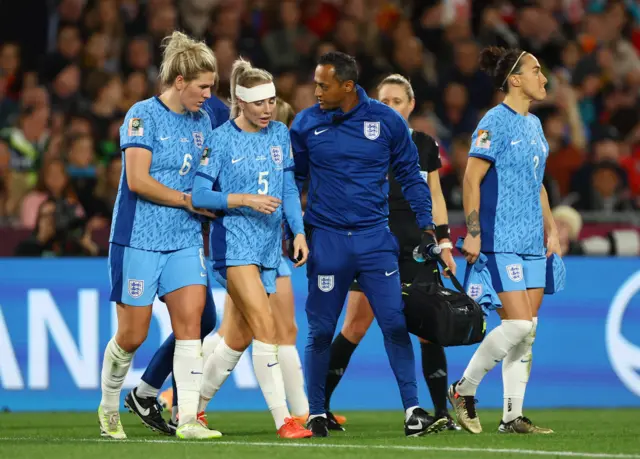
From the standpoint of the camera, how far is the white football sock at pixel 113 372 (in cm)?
770

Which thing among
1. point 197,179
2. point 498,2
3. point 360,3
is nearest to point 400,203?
point 197,179

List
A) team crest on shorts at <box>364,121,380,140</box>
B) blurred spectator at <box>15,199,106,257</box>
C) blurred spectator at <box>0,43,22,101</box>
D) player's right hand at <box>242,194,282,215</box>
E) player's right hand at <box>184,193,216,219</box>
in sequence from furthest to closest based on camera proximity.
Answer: blurred spectator at <box>0,43,22,101</box>, blurred spectator at <box>15,199,106,257</box>, team crest on shorts at <box>364,121,380,140</box>, player's right hand at <box>184,193,216,219</box>, player's right hand at <box>242,194,282,215</box>

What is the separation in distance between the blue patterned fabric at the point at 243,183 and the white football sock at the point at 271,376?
1.63 ft

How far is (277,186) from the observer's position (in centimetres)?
780

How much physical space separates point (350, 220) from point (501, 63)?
148cm

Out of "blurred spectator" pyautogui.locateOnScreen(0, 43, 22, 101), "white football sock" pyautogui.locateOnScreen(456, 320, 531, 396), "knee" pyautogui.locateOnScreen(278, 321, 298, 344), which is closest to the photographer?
"white football sock" pyautogui.locateOnScreen(456, 320, 531, 396)

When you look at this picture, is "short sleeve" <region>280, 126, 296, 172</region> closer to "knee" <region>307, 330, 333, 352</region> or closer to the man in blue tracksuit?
the man in blue tracksuit

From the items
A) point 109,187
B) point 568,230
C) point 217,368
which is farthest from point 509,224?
point 109,187

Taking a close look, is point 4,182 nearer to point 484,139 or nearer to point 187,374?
point 187,374

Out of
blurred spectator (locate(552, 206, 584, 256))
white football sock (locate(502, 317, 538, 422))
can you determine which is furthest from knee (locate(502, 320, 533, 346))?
blurred spectator (locate(552, 206, 584, 256))

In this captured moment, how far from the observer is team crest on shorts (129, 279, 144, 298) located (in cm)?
752

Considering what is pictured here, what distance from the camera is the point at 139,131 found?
751 centimetres

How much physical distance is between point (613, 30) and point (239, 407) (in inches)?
357

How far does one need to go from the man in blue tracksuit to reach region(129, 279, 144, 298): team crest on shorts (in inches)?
41.7
